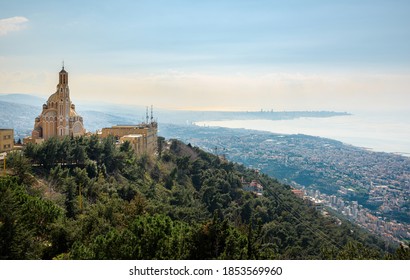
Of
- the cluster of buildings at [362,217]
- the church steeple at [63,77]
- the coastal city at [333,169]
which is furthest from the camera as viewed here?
the coastal city at [333,169]

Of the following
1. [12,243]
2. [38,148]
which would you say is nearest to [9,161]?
[38,148]

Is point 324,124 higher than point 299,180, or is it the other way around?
point 324,124

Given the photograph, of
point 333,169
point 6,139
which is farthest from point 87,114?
point 333,169

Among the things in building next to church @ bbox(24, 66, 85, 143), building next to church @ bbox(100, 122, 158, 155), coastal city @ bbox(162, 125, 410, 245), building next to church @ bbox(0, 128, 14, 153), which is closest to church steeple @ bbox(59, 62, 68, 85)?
building next to church @ bbox(24, 66, 85, 143)

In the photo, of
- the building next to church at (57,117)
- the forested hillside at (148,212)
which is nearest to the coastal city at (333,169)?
the forested hillside at (148,212)

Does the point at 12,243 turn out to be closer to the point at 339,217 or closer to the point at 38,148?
the point at 38,148

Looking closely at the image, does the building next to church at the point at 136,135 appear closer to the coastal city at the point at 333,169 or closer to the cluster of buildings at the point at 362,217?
the cluster of buildings at the point at 362,217
